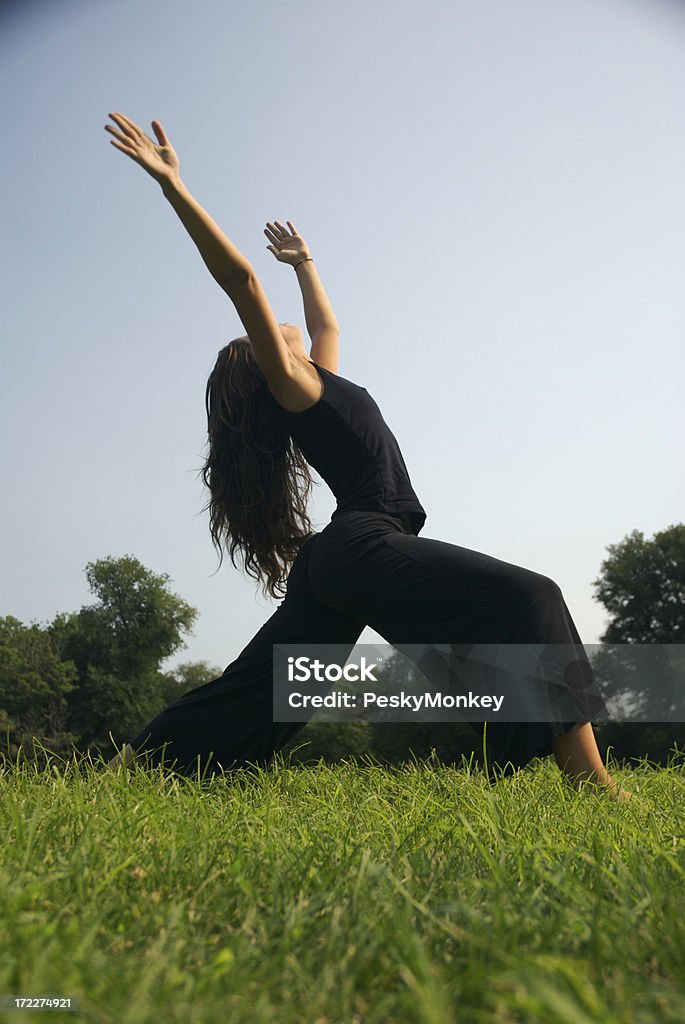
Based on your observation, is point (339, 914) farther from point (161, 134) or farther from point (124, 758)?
point (161, 134)

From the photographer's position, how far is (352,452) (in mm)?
3979

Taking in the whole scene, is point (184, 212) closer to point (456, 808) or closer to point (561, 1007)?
point (456, 808)

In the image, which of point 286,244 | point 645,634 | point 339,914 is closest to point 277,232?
point 286,244

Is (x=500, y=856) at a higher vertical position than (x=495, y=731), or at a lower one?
lower

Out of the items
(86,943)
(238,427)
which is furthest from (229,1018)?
(238,427)

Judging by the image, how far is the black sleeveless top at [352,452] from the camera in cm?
396

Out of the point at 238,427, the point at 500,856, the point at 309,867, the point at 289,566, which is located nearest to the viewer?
the point at 309,867

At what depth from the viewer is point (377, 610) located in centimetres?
378

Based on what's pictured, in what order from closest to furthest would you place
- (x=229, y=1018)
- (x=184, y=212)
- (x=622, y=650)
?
→ (x=229, y=1018)
(x=184, y=212)
(x=622, y=650)

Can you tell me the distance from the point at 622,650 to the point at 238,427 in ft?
63.6

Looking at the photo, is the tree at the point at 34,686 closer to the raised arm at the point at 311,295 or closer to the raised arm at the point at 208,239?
the raised arm at the point at 311,295

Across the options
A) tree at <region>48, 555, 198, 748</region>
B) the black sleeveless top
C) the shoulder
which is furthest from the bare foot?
tree at <region>48, 555, 198, 748</region>

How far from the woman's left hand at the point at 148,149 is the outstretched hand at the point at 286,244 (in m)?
1.52

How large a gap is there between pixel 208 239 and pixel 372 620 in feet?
5.91
